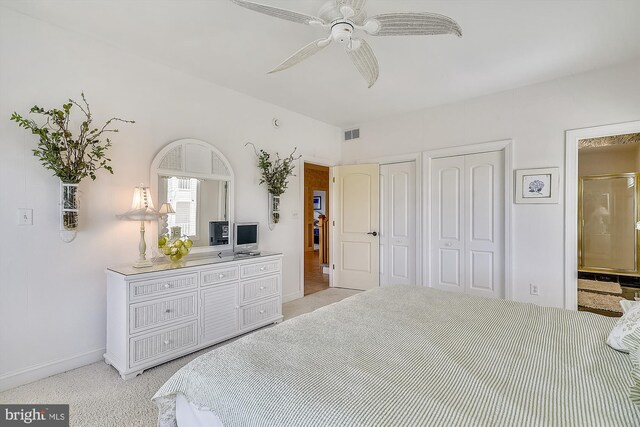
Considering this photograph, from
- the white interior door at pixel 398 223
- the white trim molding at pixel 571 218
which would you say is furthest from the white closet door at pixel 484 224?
the white interior door at pixel 398 223

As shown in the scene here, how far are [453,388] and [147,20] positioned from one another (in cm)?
292

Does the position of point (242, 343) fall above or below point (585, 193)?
below

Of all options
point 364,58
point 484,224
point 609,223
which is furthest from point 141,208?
point 609,223

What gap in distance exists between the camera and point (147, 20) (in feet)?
7.27

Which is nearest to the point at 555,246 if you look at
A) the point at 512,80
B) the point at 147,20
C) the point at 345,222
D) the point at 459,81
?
the point at 512,80

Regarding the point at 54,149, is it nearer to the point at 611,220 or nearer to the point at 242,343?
the point at 242,343

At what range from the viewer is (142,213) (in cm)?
250

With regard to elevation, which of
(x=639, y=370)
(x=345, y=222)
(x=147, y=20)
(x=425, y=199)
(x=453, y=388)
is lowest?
(x=453, y=388)

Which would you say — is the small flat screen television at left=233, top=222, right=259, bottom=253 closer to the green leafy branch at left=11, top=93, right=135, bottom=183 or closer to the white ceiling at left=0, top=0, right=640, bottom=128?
the green leafy branch at left=11, top=93, right=135, bottom=183

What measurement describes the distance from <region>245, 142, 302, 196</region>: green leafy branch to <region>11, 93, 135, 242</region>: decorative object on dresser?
157 centimetres

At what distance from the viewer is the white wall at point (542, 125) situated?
9.77ft

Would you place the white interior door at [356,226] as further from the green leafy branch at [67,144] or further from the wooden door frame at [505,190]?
the green leafy branch at [67,144]

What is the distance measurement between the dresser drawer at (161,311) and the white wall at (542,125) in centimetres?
348

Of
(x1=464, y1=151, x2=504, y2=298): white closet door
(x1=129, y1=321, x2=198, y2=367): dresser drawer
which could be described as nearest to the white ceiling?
(x1=464, y1=151, x2=504, y2=298): white closet door
